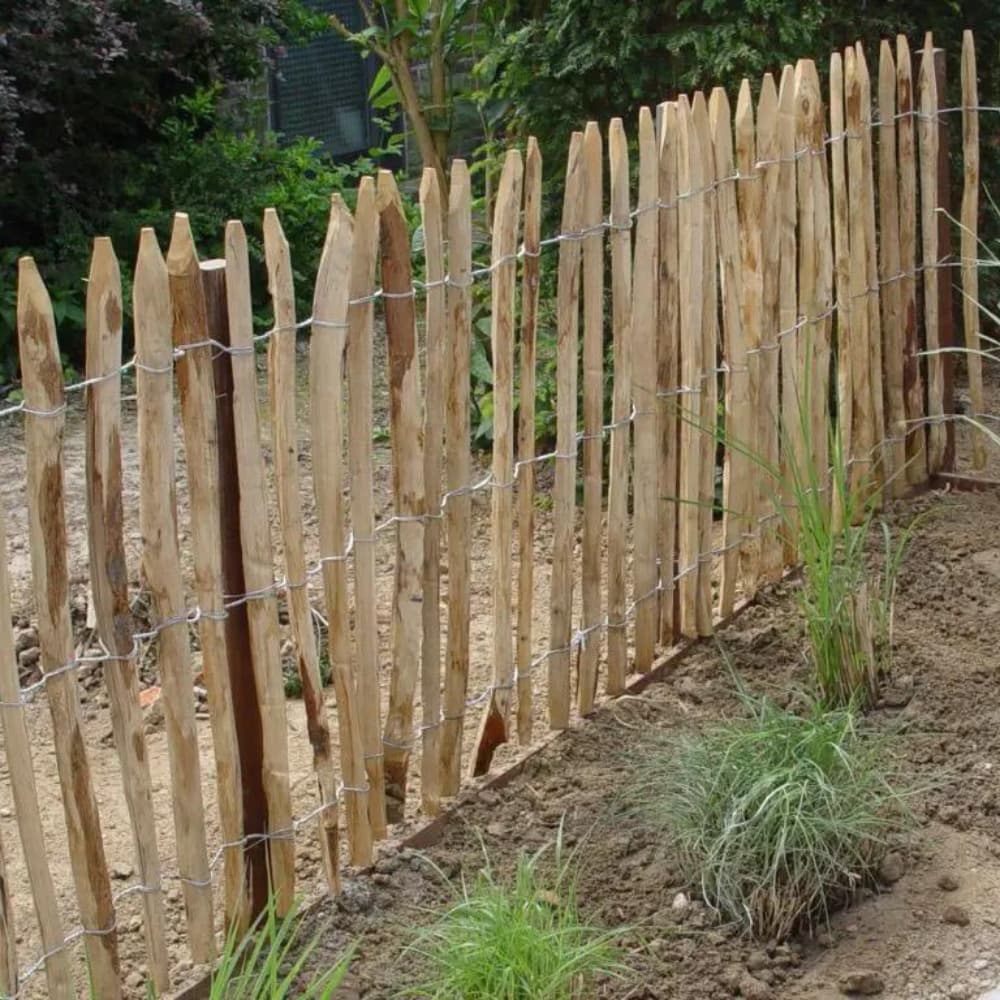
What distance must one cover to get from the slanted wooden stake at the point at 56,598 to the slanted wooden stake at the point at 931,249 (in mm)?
3720

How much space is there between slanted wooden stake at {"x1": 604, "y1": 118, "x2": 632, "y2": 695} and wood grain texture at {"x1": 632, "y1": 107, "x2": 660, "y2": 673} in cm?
5

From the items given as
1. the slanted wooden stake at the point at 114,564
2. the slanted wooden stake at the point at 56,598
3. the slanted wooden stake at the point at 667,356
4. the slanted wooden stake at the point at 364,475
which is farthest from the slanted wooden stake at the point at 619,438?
the slanted wooden stake at the point at 56,598

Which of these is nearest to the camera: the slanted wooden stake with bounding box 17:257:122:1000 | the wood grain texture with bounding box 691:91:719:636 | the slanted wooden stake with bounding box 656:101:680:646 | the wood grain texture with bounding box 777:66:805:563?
the slanted wooden stake with bounding box 17:257:122:1000

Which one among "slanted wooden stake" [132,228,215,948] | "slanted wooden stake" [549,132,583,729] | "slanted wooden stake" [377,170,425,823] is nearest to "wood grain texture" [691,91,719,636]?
"slanted wooden stake" [549,132,583,729]

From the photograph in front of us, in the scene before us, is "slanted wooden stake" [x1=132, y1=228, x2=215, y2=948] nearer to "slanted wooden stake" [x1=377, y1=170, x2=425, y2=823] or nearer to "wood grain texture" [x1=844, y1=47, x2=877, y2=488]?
"slanted wooden stake" [x1=377, y1=170, x2=425, y2=823]

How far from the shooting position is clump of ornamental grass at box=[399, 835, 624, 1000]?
311 centimetres

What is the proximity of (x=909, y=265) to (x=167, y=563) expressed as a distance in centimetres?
345

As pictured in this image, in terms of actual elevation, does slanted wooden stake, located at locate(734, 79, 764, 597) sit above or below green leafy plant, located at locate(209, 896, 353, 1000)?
above

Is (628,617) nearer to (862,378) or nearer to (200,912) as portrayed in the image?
(862,378)

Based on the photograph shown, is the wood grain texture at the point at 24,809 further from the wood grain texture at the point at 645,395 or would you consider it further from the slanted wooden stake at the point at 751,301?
the slanted wooden stake at the point at 751,301

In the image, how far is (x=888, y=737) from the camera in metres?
4.04

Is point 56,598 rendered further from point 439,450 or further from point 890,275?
point 890,275

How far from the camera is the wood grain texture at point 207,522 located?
3193mm

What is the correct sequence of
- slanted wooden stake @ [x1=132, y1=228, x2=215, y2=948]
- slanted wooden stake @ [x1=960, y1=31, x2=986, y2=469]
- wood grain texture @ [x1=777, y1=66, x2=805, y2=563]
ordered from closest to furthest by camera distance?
slanted wooden stake @ [x1=132, y1=228, x2=215, y2=948] < wood grain texture @ [x1=777, y1=66, x2=805, y2=563] < slanted wooden stake @ [x1=960, y1=31, x2=986, y2=469]
